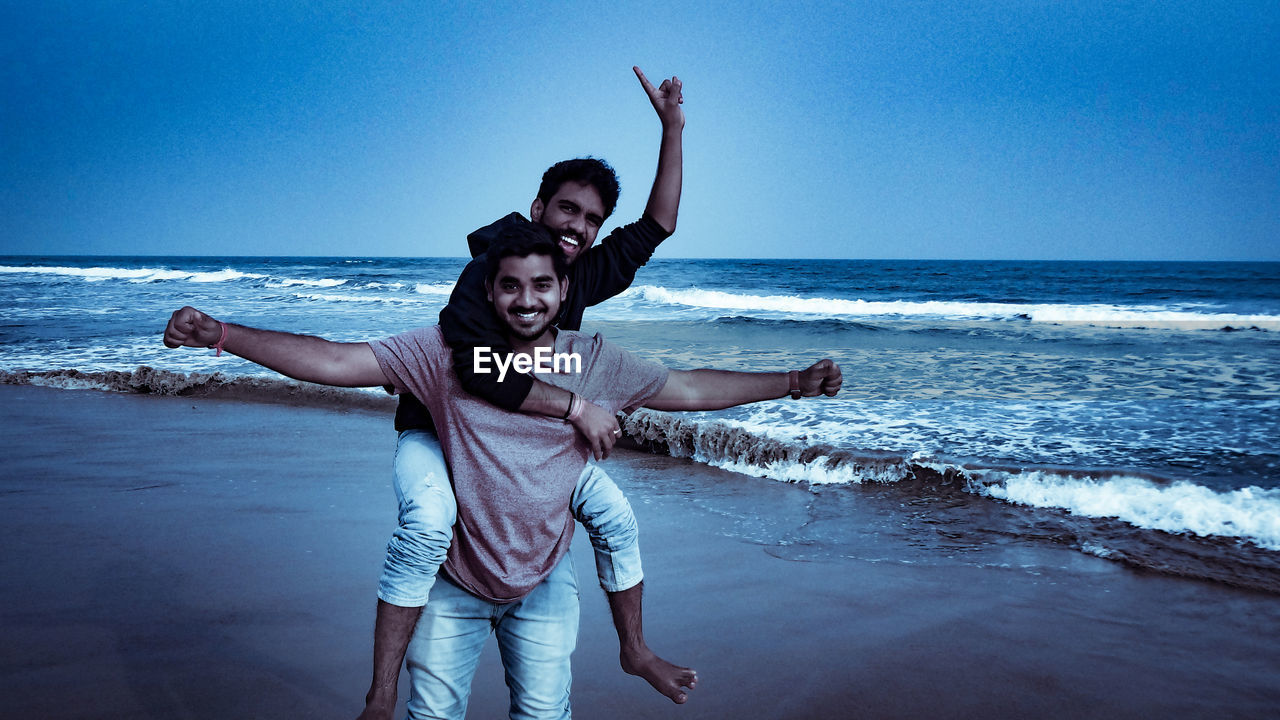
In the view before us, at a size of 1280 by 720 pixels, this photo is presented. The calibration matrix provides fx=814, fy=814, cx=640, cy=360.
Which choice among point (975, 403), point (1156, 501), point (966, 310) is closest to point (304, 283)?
point (966, 310)

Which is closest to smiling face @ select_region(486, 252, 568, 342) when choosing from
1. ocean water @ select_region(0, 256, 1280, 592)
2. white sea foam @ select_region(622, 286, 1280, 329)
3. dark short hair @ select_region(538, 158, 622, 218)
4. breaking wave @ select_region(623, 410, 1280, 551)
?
dark short hair @ select_region(538, 158, 622, 218)

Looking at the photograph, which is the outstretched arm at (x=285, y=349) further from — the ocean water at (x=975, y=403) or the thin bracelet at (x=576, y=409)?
the ocean water at (x=975, y=403)

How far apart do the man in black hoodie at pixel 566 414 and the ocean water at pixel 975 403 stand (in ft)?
8.19

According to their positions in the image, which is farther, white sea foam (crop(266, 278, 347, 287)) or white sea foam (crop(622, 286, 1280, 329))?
white sea foam (crop(266, 278, 347, 287))

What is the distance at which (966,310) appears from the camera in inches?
979

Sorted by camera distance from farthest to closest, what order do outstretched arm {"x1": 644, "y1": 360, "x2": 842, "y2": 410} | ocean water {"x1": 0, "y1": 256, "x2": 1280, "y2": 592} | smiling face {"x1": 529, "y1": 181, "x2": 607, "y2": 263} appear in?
1. ocean water {"x1": 0, "y1": 256, "x2": 1280, "y2": 592}
2. smiling face {"x1": 529, "y1": 181, "x2": 607, "y2": 263}
3. outstretched arm {"x1": 644, "y1": 360, "x2": 842, "y2": 410}

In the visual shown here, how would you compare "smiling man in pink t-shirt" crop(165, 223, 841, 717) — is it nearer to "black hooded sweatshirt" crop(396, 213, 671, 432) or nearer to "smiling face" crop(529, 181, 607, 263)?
"black hooded sweatshirt" crop(396, 213, 671, 432)

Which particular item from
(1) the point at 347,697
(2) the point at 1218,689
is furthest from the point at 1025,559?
(1) the point at 347,697

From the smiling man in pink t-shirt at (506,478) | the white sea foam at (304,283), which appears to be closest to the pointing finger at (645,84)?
the smiling man in pink t-shirt at (506,478)

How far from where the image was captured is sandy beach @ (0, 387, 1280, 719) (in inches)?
114

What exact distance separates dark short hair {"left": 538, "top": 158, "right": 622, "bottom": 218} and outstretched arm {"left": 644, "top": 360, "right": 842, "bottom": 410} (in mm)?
855

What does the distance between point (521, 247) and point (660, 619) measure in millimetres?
2080

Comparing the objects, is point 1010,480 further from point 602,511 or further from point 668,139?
point 602,511

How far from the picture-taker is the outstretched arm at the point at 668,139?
299cm
